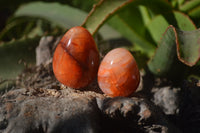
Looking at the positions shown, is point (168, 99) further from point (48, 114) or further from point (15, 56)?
point (15, 56)

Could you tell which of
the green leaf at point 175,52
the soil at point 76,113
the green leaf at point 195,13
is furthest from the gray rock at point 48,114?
the green leaf at point 195,13

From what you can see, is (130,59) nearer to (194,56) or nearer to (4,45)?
(194,56)

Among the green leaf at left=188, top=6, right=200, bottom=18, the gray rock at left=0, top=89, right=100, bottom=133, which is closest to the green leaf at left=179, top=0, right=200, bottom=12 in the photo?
the green leaf at left=188, top=6, right=200, bottom=18

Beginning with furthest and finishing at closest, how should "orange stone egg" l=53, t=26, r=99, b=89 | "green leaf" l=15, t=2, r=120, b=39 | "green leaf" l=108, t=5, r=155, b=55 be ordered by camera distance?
"green leaf" l=15, t=2, r=120, b=39 < "green leaf" l=108, t=5, r=155, b=55 < "orange stone egg" l=53, t=26, r=99, b=89

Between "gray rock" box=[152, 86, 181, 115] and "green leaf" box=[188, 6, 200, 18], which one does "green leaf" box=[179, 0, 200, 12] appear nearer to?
"green leaf" box=[188, 6, 200, 18]

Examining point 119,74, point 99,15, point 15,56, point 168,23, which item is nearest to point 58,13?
point 15,56

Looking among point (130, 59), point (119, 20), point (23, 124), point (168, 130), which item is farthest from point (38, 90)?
point (119, 20)
